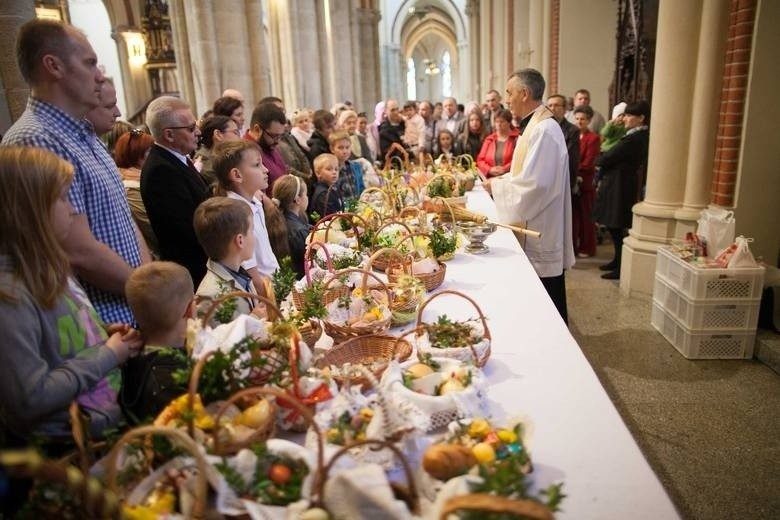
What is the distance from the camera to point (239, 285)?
2.35 metres

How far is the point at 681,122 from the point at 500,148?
2146mm

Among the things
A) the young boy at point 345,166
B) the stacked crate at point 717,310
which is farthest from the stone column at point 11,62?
the stacked crate at point 717,310

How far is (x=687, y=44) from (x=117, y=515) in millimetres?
5212

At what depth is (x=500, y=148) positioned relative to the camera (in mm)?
6449

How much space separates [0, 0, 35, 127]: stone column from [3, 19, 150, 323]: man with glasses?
2.20 metres

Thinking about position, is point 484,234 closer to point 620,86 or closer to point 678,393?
point 678,393

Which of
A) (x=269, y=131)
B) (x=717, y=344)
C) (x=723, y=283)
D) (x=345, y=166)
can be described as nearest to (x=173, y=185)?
(x=269, y=131)

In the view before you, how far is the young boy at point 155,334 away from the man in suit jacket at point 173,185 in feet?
3.77

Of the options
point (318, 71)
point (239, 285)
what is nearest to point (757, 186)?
point (239, 285)

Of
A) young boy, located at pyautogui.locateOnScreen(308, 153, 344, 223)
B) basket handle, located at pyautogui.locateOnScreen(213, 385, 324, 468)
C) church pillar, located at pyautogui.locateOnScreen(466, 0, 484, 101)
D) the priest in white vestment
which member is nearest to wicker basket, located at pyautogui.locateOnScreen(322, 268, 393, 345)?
basket handle, located at pyautogui.locateOnScreen(213, 385, 324, 468)

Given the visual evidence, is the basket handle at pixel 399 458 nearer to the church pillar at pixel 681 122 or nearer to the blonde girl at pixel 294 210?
the blonde girl at pixel 294 210

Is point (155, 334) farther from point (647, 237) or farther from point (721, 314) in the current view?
point (647, 237)

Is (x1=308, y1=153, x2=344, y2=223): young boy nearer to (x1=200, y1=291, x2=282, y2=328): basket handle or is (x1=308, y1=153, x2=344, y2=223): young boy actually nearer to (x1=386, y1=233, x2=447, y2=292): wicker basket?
(x1=386, y1=233, x2=447, y2=292): wicker basket

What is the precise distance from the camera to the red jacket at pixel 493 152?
6.26 meters
